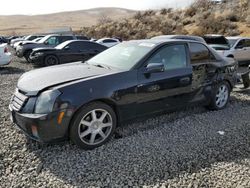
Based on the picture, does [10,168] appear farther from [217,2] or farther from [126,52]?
[217,2]

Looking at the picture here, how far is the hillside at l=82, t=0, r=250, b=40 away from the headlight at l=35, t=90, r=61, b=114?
23.0 m

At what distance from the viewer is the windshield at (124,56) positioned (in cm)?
489

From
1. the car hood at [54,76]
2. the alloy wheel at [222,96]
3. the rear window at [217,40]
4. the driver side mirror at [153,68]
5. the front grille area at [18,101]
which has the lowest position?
the alloy wheel at [222,96]

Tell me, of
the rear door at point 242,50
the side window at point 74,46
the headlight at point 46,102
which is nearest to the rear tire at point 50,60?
the side window at point 74,46

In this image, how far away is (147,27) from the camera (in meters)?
38.3

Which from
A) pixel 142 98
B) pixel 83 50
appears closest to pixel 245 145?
pixel 142 98

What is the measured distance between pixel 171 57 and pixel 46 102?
2.41 meters

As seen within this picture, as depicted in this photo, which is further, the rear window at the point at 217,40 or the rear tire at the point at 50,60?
the rear tire at the point at 50,60

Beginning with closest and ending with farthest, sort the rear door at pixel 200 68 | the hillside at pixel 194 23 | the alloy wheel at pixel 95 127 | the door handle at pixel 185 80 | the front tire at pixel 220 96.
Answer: the alloy wheel at pixel 95 127
the door handle at pixel 185 80
the rear door at pixel 200 68
the front tire at pixel 220 96
the hillside at pixel 194 23

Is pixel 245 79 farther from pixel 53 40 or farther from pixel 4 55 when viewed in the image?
pixel 53 40

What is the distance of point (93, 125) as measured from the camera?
171 inches

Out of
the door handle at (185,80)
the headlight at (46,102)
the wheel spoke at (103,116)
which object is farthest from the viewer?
the door handle at (185,80)

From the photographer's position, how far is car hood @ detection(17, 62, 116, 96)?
4.21 metres

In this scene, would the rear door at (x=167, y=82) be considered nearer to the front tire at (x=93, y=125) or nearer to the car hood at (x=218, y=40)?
the front tire at (x=93, y=125)
